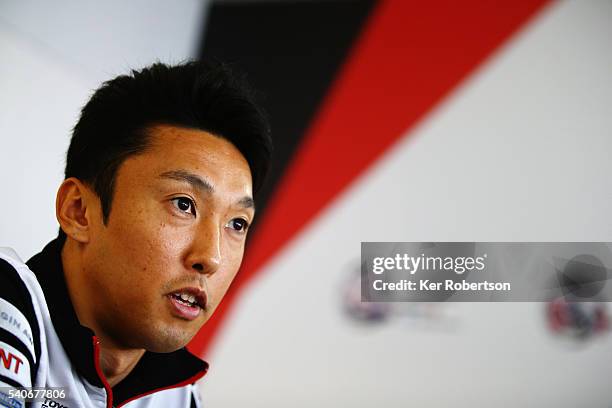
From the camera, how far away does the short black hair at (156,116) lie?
0.88m

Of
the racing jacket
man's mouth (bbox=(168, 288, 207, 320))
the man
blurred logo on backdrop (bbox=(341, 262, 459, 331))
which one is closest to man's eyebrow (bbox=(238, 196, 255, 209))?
the man

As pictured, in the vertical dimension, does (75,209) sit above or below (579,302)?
below

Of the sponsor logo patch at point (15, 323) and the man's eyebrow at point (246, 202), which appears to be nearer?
the sponsor logo patch at point (15, 323)

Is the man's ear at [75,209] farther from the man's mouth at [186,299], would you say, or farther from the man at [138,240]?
the man's mouth at [186,299]

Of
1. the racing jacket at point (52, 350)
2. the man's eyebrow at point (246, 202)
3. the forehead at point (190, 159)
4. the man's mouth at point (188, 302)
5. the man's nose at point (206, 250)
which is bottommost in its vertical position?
the racing jacket at point (52, 350)

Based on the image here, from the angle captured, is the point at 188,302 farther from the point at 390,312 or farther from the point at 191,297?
the point at 390,312

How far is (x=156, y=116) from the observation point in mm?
904

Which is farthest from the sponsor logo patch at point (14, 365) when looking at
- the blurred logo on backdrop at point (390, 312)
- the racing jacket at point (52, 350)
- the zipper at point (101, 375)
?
the blurred logo on backdrop at point (390, 312)

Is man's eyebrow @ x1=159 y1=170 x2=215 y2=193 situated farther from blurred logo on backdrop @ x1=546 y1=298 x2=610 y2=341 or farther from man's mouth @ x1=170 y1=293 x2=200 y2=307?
blurred logo on backdrop @ x1=546 y1=298 x2=610 y2=341

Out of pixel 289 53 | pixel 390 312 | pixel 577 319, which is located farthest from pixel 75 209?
pixel 289 53

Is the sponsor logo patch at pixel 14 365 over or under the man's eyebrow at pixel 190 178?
under

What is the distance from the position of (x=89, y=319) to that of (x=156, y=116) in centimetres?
31

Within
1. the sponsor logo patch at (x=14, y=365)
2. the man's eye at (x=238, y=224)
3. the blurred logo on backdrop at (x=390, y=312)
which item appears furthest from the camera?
the blurred logo on backdrop at (x=390, y=312)

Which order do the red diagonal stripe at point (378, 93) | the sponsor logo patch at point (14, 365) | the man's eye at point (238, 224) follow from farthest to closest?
the red diagonal stripe at point (378, 93), the man's eye at point (238, 224), the sponsor logo patch at point (14, 365)
